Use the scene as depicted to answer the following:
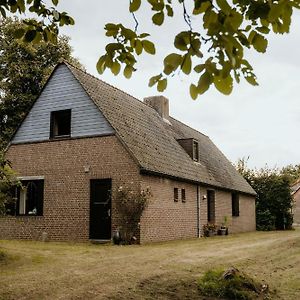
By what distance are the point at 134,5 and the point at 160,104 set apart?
2385cm

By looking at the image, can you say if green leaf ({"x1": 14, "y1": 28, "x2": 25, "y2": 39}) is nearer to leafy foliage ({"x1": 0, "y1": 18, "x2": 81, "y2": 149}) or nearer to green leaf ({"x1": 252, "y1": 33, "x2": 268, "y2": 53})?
green leaf ({"x1": 252, "y1": 33, "x2": 268, "y2": 53})

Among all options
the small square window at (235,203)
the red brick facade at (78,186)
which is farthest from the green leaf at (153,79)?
the small square window at (235,203)

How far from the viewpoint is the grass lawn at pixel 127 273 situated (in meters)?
7.56

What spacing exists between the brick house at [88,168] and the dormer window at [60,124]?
0.14 ft

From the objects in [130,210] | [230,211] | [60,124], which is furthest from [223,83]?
[230,211]

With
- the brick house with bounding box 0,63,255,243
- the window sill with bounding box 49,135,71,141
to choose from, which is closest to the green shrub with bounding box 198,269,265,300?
the brick house with bounding box 0,63,255,243

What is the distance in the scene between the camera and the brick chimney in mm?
27875

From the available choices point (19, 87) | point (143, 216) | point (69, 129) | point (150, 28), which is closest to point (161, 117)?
point (69, 129)

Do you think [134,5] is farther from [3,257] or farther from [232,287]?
[3,257]

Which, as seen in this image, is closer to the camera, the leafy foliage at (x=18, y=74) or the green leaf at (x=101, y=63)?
the green leaf at (x=101, y=63)

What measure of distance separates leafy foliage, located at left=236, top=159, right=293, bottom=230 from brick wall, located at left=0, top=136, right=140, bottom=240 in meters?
19.6

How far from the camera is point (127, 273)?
9.33 meters

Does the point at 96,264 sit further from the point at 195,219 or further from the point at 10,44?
the point at 10,44

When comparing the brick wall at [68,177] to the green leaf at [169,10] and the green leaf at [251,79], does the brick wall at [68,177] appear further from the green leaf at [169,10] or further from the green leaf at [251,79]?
the green leaf at [251,79]
